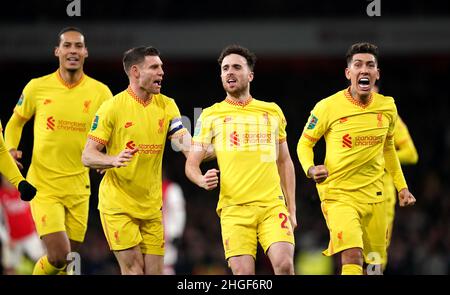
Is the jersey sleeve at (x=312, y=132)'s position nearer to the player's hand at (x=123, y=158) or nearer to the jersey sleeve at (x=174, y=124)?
the jersey sleeve at (x=174, y=124)

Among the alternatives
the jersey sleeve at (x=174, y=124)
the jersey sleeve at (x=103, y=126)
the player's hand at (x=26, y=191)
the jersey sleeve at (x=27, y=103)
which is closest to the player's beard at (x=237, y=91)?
the jersey sleeve at (x=174, y=124)

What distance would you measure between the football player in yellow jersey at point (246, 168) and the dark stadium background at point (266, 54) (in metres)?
6.85

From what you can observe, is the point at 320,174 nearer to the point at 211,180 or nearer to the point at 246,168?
the point at 246,168

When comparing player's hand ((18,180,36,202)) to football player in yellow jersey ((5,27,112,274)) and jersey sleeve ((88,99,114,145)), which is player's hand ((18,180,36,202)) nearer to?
jersey sleeve ((88,99,114,145))

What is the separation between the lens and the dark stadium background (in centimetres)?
1600

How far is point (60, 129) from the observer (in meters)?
9.09

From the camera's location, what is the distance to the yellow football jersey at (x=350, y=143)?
851 centimetres

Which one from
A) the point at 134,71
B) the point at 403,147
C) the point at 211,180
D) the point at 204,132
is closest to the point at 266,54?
the point at 403,147

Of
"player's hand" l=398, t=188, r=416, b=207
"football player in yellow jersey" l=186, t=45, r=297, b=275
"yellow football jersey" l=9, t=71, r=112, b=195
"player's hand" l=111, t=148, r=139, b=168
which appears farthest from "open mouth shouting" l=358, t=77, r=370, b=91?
"yellow football jersey" l=9, t=71, r=112, b=195

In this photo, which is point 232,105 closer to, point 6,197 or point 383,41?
point 6,197

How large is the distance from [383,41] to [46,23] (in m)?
5.54

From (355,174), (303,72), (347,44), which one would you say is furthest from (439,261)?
(355,174)

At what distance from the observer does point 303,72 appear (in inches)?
791

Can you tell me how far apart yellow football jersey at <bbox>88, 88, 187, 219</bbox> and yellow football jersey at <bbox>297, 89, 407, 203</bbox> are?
1.23 m
